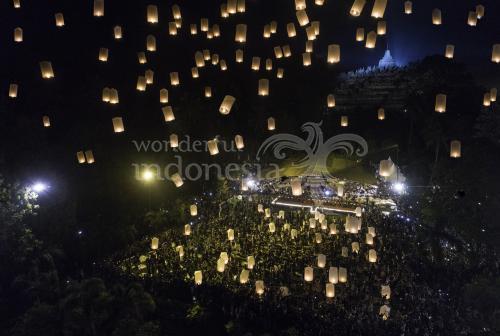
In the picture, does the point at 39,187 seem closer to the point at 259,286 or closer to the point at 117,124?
the point at 117,124

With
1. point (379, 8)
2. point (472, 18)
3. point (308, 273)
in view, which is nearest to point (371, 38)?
point (379, 8)

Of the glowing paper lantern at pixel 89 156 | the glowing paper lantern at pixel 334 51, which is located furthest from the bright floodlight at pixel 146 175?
the glowing paper lantern at pixel 334 51

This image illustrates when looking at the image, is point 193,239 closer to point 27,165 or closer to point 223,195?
point 223,195

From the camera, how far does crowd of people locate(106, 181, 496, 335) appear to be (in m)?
10.1

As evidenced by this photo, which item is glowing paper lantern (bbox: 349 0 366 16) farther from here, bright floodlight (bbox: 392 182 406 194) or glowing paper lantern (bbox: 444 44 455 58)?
bright floodlight (bbox: 392 182 406 194)

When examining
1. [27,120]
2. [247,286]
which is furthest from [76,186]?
[247,286]

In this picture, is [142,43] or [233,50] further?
[233,50]

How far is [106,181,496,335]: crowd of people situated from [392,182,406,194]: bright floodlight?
3.22ft

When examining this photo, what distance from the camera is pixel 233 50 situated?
22656mm

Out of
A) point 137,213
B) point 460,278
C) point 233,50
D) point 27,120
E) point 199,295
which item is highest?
point 233,50

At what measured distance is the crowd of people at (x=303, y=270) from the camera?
10.1 meters

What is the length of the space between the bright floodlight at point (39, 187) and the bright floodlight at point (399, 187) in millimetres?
13409

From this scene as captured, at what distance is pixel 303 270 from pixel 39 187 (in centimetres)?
944

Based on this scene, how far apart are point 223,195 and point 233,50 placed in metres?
8.63
